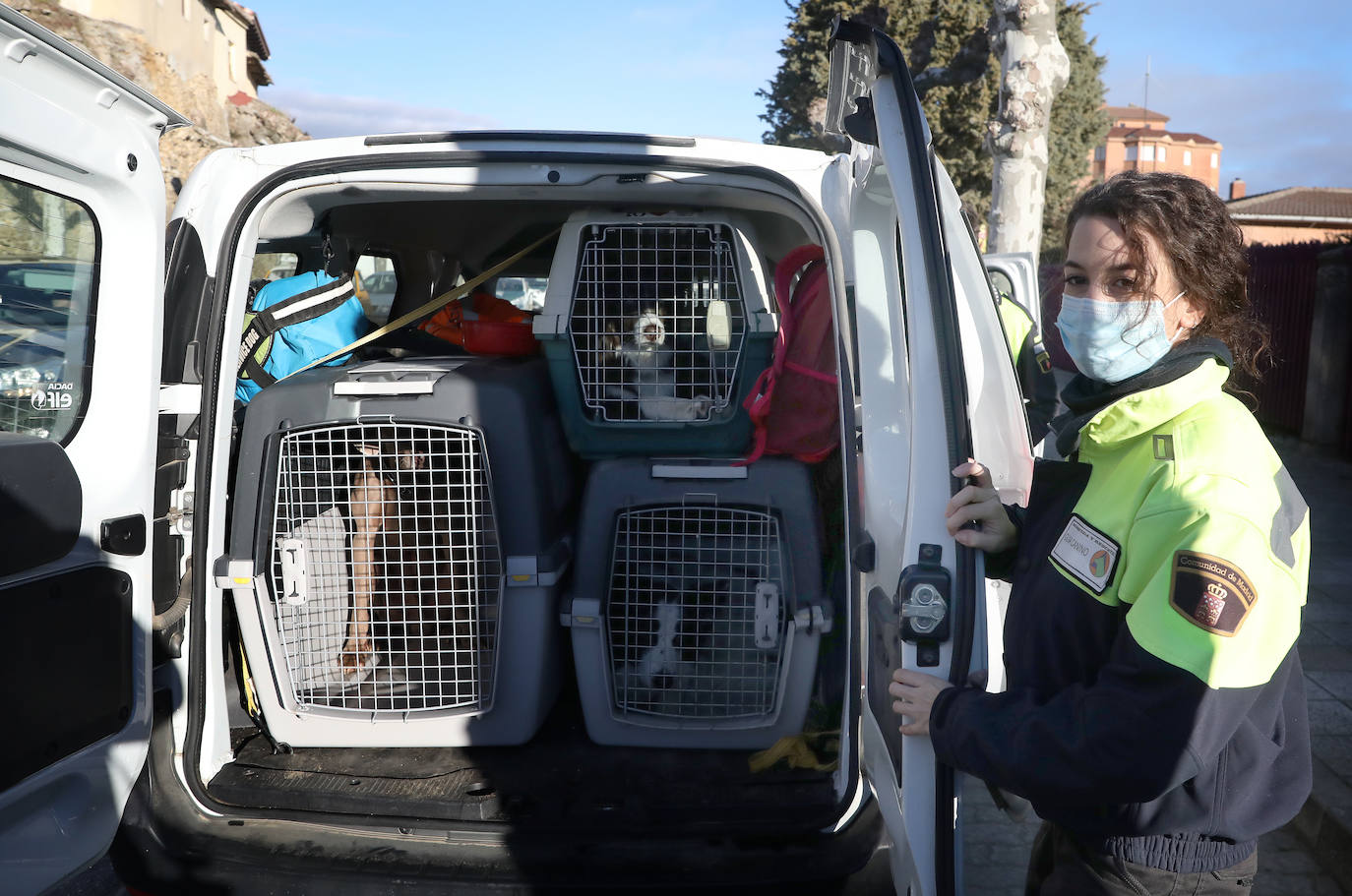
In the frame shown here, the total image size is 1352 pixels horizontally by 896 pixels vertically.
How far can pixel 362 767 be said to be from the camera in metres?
2.32

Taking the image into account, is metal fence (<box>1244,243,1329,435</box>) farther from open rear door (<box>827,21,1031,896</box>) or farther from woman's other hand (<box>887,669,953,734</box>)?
woman's other hand (<box>887,669,953,734</box>)

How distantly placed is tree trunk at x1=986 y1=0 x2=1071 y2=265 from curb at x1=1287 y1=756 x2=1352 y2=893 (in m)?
5.85

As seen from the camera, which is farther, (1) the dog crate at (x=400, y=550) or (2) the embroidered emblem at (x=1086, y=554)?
(1) the dog crate at (x=400, y=550)

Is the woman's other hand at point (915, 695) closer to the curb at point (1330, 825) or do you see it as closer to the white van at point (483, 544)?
the white van at point (483, 544)

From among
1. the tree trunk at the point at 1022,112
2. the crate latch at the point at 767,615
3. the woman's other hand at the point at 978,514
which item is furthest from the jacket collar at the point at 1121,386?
the tree trunk at the point at 1022,112

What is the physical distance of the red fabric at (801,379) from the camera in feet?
8.02

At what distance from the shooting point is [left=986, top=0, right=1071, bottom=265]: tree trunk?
295 inches

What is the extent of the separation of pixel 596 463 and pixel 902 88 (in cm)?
128

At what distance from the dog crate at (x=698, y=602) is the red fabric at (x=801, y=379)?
0.09 m

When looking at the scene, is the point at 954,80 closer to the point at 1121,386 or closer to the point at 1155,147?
the point at 1121,386

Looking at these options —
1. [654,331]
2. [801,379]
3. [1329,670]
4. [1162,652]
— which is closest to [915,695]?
[1162,652]

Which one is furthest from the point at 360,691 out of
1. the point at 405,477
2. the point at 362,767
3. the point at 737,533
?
the point at 737,533

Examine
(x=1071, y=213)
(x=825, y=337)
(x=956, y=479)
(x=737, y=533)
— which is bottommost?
(x=737, y=533)

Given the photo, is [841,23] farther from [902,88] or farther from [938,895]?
[938,895]
